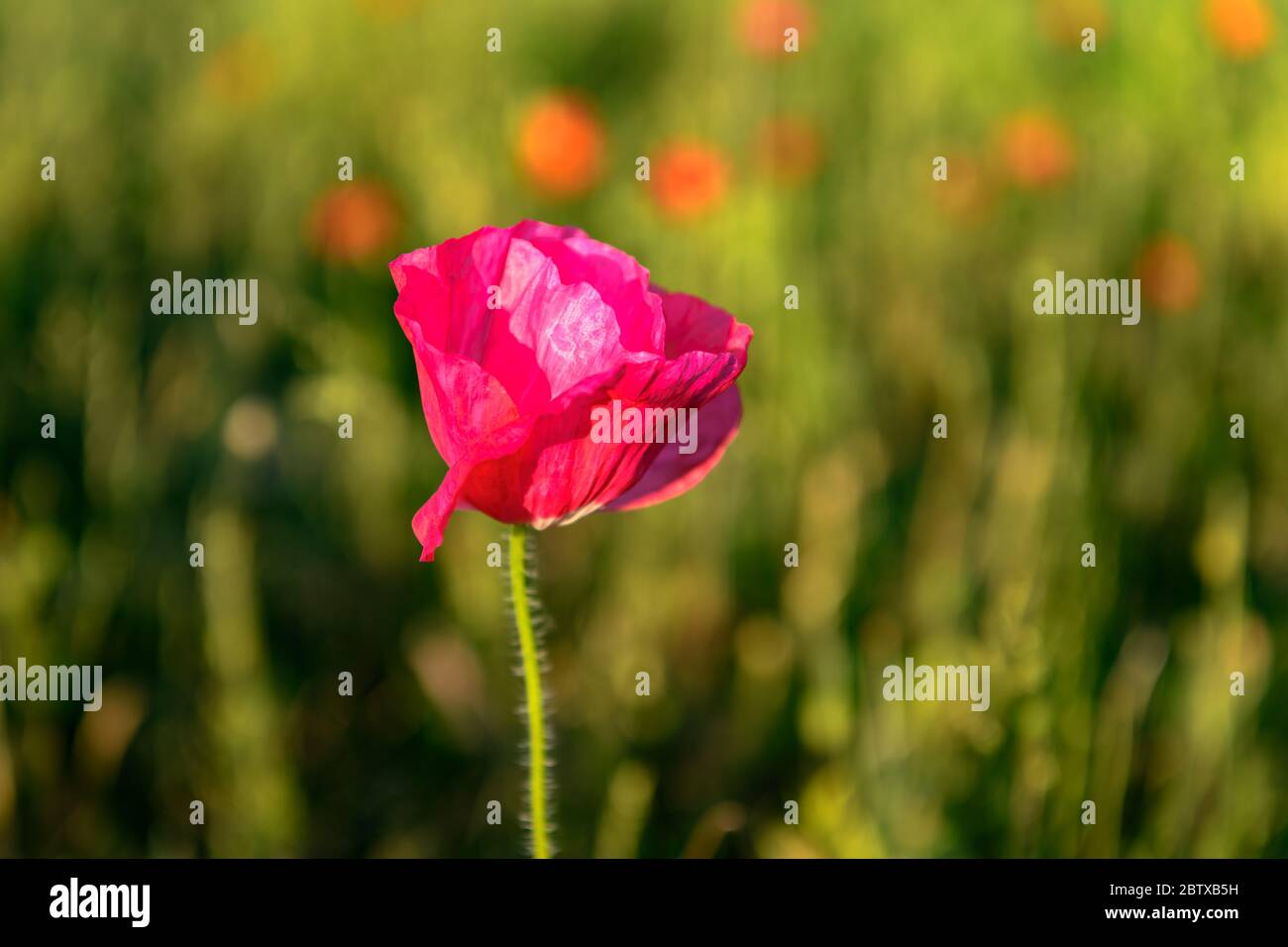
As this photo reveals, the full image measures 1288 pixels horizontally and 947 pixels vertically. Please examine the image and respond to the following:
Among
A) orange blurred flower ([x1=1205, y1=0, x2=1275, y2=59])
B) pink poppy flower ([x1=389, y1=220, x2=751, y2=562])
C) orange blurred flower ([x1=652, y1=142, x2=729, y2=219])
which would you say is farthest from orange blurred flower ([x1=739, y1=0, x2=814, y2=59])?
pink poppy flower ([x1=389, y1=220, x2=751, y2=562])

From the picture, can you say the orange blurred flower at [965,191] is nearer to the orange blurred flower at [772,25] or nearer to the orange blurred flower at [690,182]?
the orange blurred flower at [772,25]

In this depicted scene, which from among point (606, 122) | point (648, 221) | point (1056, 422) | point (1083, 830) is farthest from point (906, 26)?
point (1083, 830)

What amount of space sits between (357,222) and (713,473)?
549 millimetres

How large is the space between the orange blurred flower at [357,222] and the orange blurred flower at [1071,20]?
40.4 inches

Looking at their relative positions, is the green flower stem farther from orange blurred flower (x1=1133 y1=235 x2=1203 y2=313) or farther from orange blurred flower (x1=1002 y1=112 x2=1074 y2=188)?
orange blurred flower (x1=1002 y1=112 x2=1074 y2=188)

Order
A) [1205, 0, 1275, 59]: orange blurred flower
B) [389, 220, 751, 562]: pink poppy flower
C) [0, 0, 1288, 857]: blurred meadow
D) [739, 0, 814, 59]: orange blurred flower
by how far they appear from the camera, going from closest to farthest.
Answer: [389, 220, 751, 562]: pink poppy flower
[0, 0, 1288, 857]: blurred meadow
[1205, 0, 1275, 59]: orange blurred flower
[739, 0, 814, 59]: orange blurred flower

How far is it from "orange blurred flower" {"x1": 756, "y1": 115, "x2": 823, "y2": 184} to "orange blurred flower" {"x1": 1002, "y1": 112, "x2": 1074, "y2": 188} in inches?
11.0

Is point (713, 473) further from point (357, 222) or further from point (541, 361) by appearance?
point (541, 361)

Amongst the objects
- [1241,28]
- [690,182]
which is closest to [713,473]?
[690,182]

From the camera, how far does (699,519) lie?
5.13 ft

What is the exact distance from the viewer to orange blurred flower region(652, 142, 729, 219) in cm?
164

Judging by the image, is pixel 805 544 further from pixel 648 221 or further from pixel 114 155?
pixel 114 155

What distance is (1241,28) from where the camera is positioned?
161 cm

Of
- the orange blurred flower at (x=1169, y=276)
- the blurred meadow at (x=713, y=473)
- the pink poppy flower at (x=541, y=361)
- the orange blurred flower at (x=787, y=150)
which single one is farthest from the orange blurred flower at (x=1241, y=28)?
Answer: the pink poppy flower at (x=541, y=361)
